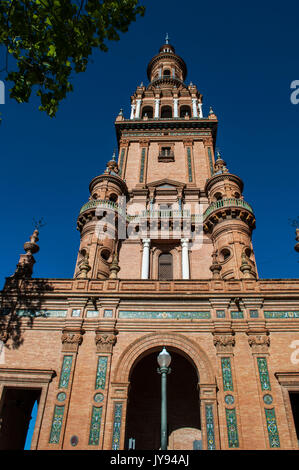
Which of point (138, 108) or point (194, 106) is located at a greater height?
point (194, 106)

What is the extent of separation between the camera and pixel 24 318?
682 inches

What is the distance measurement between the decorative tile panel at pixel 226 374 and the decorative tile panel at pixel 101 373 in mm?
4836

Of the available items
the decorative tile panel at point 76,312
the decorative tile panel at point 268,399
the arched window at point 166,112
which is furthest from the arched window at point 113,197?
the decorative tile panel at point 268,399

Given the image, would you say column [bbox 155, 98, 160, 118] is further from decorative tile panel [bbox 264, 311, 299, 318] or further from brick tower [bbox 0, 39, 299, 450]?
decorative tile panel [bbox 264, 311, 299, 318]

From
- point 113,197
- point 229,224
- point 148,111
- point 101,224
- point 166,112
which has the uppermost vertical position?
point 166,112

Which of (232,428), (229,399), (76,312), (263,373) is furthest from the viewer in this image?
(76,312)

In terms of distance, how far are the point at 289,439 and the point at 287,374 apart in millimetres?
2338

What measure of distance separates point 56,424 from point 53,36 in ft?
43.3

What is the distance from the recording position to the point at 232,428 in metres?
14.1

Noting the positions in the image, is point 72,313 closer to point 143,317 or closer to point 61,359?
point 61,359

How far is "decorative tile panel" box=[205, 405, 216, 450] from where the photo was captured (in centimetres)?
1373

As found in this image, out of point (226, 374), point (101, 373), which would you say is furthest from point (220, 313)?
point (101, 373)

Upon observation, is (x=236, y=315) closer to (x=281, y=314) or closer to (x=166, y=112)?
(x=281, y=314)

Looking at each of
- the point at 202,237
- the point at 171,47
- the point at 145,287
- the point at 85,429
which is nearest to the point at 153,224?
the point at 202,237
